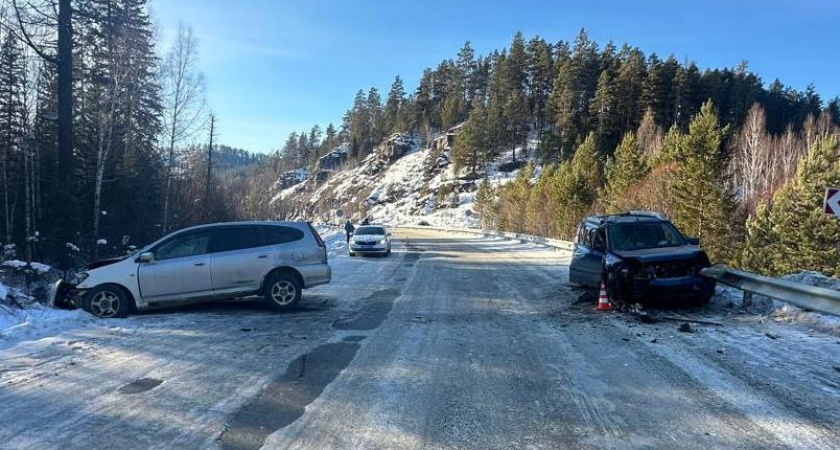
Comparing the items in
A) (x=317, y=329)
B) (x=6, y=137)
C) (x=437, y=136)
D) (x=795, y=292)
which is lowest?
(x=317, y=329)

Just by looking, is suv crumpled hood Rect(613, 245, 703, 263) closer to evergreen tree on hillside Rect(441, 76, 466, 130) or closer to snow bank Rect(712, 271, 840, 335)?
snow bank Rect(712, 271, 840, 335)

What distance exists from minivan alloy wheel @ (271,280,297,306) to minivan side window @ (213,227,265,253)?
85 cm

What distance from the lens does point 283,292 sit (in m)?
9.82

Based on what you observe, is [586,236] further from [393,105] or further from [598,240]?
[393,105]

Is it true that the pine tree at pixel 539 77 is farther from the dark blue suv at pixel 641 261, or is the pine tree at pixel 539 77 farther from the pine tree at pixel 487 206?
the dark blue suv at pixel 641 261

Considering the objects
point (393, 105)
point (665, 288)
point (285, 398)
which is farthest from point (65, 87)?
point (393, 105)

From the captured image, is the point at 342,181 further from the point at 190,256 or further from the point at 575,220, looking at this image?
the point at 190,256

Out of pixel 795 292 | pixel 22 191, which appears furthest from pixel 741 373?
pixel 22 191

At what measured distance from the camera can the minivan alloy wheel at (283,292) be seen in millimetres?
9758

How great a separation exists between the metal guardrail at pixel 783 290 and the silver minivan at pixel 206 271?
24.0 ft

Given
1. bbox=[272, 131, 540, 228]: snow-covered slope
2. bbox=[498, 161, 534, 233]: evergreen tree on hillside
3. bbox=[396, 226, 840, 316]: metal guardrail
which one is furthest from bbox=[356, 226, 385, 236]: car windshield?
bbox=[272, 131, 540, 228]: snow-covered slope

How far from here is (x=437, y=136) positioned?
13012 centimetres

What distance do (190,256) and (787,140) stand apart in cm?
7045

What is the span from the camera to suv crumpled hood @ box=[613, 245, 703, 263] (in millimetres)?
9055
